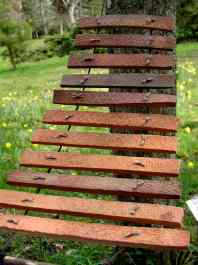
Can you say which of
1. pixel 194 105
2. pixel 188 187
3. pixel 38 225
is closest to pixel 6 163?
pixel 188 187

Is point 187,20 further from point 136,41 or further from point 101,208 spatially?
point 101,208

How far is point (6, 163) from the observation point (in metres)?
6.59

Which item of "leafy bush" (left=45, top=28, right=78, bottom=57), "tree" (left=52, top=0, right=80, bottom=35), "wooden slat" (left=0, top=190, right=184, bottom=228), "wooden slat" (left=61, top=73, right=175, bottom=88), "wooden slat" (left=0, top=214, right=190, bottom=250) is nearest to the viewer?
"wooden slat" (left=0, top=214, right=190, bottom=250)

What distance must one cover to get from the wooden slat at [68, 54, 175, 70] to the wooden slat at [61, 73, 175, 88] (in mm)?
74

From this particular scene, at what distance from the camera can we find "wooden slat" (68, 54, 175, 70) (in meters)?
4.46

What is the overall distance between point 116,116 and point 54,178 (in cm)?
63

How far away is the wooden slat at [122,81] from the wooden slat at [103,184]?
78 cm

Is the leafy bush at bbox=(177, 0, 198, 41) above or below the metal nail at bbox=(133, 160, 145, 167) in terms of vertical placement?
below

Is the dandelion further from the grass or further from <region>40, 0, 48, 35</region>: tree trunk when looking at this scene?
<region>40, 0, 48, 35</region>: tree trunk

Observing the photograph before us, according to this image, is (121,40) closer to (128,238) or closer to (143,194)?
(143,194)

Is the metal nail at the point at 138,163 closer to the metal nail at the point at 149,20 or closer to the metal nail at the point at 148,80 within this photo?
the metal nail at the point at 148,80

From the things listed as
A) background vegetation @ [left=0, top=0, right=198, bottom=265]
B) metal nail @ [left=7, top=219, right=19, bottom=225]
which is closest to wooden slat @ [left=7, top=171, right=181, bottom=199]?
metal nail @ [left=7, top=219, right=19, bottom=225]

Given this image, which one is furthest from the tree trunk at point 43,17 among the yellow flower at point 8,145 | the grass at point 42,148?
the yellow flower at point 8,145

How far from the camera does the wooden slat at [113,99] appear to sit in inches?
167
